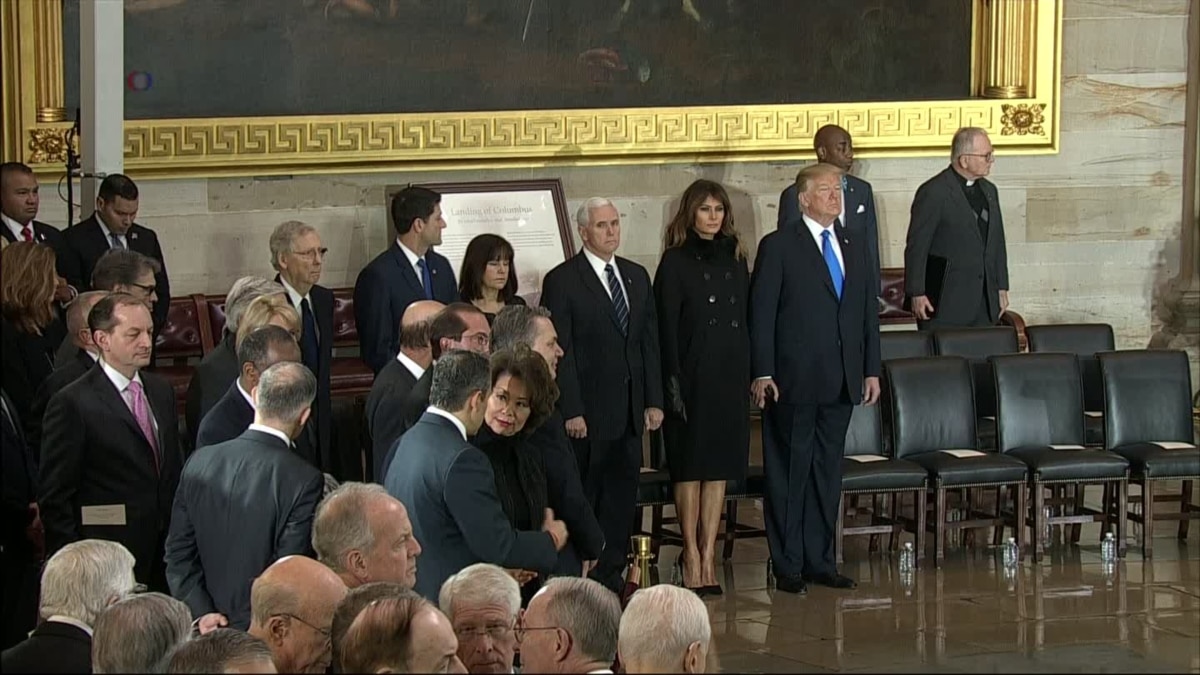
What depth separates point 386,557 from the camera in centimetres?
488

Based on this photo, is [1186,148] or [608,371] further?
[1186,148]

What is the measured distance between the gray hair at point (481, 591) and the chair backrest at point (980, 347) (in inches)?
223

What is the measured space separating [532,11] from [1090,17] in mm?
3858

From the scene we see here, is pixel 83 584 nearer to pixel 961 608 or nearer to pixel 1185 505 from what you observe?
pixel 961 608

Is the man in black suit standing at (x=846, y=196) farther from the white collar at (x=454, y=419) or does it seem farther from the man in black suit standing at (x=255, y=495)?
the man in black suit standing at (x=255, y=495)

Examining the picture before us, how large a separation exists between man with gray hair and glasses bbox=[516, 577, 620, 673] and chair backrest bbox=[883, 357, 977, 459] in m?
4.95

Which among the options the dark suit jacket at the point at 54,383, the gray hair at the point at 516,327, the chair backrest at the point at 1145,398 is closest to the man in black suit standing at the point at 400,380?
the gray hair at the point at 516,327

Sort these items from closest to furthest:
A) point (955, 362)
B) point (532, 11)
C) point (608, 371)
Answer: point (608, 371) → point (955, 362) → point (532, 11)

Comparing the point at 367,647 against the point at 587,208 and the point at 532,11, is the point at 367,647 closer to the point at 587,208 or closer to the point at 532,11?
the point at 587,208

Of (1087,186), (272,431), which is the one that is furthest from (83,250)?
(1087,186)

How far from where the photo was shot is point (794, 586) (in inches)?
336

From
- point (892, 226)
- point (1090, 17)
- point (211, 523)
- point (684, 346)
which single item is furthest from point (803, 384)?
point (1090, 17)

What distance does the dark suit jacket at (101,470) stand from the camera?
20.5 feet

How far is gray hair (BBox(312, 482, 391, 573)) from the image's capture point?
16.0 feet
